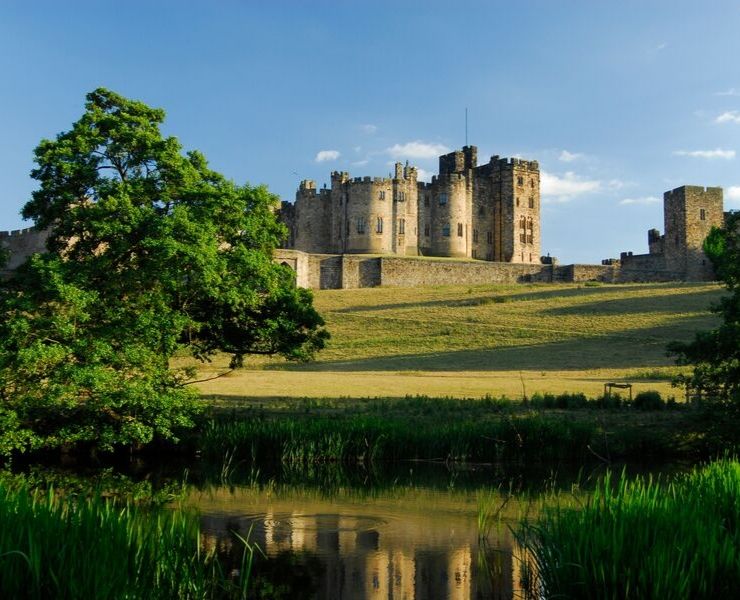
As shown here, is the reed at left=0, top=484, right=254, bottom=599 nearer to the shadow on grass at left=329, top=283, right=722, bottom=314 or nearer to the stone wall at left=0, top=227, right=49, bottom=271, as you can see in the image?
the shadow on grass at left=329, top=283, right=722, bottom=314

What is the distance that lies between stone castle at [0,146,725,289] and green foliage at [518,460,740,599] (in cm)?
6349

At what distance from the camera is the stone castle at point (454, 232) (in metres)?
77.9

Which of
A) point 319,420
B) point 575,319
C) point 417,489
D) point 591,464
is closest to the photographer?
point 417,489

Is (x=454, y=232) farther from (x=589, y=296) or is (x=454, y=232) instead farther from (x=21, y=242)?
(x=21, y=242)

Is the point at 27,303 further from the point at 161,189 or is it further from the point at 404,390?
the point at 404,390

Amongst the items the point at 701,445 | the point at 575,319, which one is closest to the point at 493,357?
the point at 575,319

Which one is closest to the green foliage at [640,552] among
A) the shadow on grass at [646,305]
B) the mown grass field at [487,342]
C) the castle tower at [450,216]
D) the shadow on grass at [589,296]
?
the mown grass field at [487,342]

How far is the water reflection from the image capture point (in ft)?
38.3

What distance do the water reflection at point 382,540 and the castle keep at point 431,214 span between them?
222 feet

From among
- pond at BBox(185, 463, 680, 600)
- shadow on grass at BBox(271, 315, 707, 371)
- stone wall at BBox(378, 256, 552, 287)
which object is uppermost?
stone wall at BBox(378, 256, 552, 287)

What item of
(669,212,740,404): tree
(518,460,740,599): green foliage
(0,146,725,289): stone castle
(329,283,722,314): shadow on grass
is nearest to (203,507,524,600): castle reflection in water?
(518,460,740,599): green foliage

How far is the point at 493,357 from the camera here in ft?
152

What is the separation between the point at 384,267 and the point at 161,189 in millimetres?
55258

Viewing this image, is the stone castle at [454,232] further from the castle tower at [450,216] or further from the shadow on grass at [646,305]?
the shadow on grass at [646,305]
